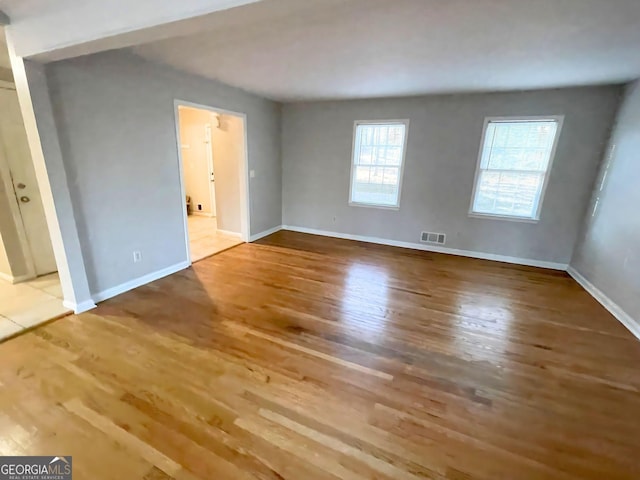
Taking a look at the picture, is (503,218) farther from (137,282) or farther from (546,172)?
(137,282)

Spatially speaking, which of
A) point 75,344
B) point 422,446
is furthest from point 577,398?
point 75,344

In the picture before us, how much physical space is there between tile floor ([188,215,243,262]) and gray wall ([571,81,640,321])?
16.4ft

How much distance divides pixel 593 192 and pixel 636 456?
349 cm

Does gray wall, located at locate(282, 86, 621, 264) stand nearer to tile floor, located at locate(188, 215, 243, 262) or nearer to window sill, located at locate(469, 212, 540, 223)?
window sill, located at locate(469, 212, 540, 223)

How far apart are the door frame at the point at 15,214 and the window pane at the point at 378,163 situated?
4542 millimetres

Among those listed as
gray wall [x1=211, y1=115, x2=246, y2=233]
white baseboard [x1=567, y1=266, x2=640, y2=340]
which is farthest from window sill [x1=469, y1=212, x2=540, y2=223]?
gray wall [x1=211, y1=115, x2=246, y2=233]

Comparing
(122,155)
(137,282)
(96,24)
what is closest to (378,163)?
(122,155)

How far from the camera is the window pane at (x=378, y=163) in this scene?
502cm

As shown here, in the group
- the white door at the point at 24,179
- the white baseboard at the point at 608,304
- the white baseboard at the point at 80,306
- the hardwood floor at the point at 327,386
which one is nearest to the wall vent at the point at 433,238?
the hardwood floor at the point at 327,386

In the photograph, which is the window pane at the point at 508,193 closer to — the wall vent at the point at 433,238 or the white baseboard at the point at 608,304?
the wall vent at the point at 433,238

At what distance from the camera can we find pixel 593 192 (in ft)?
12.9

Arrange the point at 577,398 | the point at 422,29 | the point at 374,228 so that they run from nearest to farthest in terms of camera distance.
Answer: the point at 577,398
the point at 422,29
the point at 374,228

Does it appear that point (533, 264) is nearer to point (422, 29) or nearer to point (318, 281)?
point (318, 281)

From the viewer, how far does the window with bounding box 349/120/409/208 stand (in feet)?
16.4
